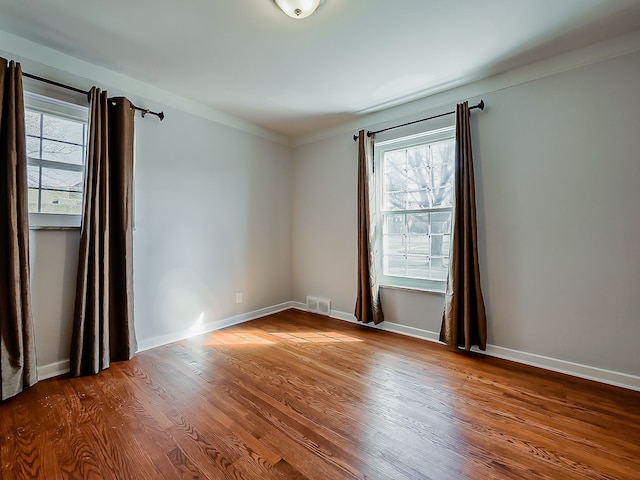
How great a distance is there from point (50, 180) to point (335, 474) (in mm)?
2832

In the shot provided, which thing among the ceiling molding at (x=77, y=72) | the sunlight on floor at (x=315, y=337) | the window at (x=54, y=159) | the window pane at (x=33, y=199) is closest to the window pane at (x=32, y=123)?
the window at (x=54, y=159)

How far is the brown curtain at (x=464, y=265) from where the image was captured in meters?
2.58

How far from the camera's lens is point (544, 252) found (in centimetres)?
237

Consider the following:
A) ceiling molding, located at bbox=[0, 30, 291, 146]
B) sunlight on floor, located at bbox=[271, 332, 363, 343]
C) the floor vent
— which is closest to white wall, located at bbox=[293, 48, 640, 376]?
sunlight on floor, located at bbox=[271, 332, 363, 343]

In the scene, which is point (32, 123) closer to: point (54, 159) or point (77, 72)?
point (54, 159)

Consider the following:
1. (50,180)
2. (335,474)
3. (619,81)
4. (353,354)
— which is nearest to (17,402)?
(50,180)

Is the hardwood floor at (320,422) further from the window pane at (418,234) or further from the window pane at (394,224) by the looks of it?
the window pane at (394,224)

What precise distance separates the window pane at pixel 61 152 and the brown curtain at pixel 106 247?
23cm

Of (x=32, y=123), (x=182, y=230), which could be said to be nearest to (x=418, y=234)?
(x=182, y=230)

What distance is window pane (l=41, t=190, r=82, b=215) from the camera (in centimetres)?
222

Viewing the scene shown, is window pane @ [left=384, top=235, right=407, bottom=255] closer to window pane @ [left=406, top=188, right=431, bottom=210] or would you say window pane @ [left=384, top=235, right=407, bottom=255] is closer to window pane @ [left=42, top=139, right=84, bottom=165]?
window pane @ [left=406, top=188, right=431, bottom=210]

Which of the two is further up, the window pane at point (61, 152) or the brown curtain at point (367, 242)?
the window pane at point (61, 152)

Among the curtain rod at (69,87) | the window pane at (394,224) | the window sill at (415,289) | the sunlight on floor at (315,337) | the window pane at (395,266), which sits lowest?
the sunlight on floor at (315,337)

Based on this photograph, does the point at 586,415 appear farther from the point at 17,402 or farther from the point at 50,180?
the point at 50,180
